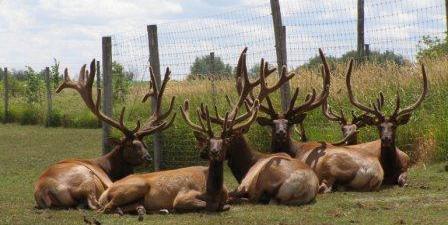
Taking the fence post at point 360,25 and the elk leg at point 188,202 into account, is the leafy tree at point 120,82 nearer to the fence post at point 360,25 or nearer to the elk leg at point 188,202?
the fence post at point 360,25

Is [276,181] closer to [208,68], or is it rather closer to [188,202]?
[188,202]

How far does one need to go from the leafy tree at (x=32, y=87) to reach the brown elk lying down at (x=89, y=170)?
17833mm

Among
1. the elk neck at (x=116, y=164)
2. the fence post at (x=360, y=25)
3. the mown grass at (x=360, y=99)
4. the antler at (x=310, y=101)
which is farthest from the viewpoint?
the fence post at (x=360, y=25)

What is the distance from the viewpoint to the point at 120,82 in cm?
2516

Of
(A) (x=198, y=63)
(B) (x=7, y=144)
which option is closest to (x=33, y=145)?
(B) (x=7, y=144)

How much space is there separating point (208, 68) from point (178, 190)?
6886mm

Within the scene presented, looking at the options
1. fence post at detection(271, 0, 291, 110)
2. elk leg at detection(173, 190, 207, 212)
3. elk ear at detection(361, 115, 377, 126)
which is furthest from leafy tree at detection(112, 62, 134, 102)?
elk leg at detection(173, 190, 207, 212)

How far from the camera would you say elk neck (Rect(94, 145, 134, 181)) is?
38.3 feet

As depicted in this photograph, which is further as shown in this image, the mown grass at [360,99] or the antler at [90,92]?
the mown grass at [360,99]

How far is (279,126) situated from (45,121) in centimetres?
1584

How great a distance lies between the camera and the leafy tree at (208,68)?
1664cm

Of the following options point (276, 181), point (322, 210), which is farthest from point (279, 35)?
point (322, 210)

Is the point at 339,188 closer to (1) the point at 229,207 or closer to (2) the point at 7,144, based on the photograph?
(1) the point at 229,207

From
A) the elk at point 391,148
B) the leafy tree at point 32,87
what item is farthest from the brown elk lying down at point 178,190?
the leafy tree at point 32,87
